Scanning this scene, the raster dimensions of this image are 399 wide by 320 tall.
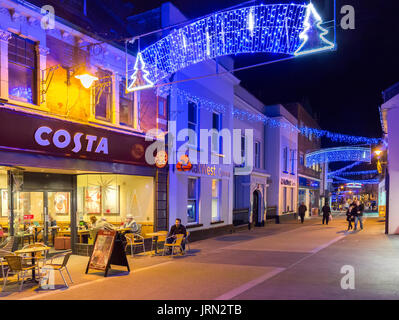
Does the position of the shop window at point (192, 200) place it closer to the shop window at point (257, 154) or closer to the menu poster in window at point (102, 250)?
the menu poster in window at point (102, 250)

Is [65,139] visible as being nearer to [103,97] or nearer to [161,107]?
[103,97]

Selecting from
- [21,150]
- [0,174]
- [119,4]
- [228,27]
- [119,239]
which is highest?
[119,4]

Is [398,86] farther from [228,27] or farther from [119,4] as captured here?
[119,4]

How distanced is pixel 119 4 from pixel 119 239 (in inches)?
373

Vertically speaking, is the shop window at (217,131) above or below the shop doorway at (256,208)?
above

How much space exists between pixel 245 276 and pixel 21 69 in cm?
791

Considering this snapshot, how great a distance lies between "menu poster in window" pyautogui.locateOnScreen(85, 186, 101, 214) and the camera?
1284cm

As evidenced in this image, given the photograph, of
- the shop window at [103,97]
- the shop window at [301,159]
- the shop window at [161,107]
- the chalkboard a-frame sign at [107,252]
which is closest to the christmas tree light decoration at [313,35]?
the chalkboard a-frame sign at [107,252]

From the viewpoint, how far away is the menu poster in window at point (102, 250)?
8844mm

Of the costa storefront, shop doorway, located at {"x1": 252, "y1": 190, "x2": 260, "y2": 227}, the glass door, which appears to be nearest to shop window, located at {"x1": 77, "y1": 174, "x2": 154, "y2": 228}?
the costa storefront

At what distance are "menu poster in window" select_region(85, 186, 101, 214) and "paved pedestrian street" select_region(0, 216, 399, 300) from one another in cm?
218

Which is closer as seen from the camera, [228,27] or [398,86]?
[228,27]

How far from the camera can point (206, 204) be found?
16.5 m
